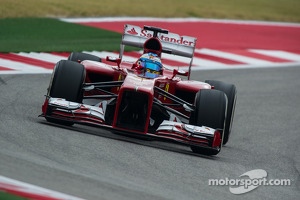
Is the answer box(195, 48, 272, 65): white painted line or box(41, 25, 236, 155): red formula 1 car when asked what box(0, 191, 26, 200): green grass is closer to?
box(41, 25, 236, 155): red formula 1 car

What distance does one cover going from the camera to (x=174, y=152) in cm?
1213

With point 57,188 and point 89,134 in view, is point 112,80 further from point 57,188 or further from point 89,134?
point 57,188

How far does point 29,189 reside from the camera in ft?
27.8

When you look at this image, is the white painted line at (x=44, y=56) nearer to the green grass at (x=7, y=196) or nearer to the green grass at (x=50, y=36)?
the green grass at (x=50, y=36)

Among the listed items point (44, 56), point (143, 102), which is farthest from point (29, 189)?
point (44, 56)

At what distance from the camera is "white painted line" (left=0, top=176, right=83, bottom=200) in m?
8.38

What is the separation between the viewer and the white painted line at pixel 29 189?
8.38 meters

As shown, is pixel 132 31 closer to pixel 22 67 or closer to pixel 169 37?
pixel 169 37

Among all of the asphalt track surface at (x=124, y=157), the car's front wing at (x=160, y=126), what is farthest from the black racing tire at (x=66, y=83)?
the asphalt track surface at (x=124, y=157)

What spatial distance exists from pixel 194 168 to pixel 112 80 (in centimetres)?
280

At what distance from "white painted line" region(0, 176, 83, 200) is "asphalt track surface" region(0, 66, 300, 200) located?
0.43 ft

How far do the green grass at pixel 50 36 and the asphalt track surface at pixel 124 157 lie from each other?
2.61 meters

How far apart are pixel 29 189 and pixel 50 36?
12711 mm

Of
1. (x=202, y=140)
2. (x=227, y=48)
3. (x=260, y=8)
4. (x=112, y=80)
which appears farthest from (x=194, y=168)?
(x=260, y=8)
